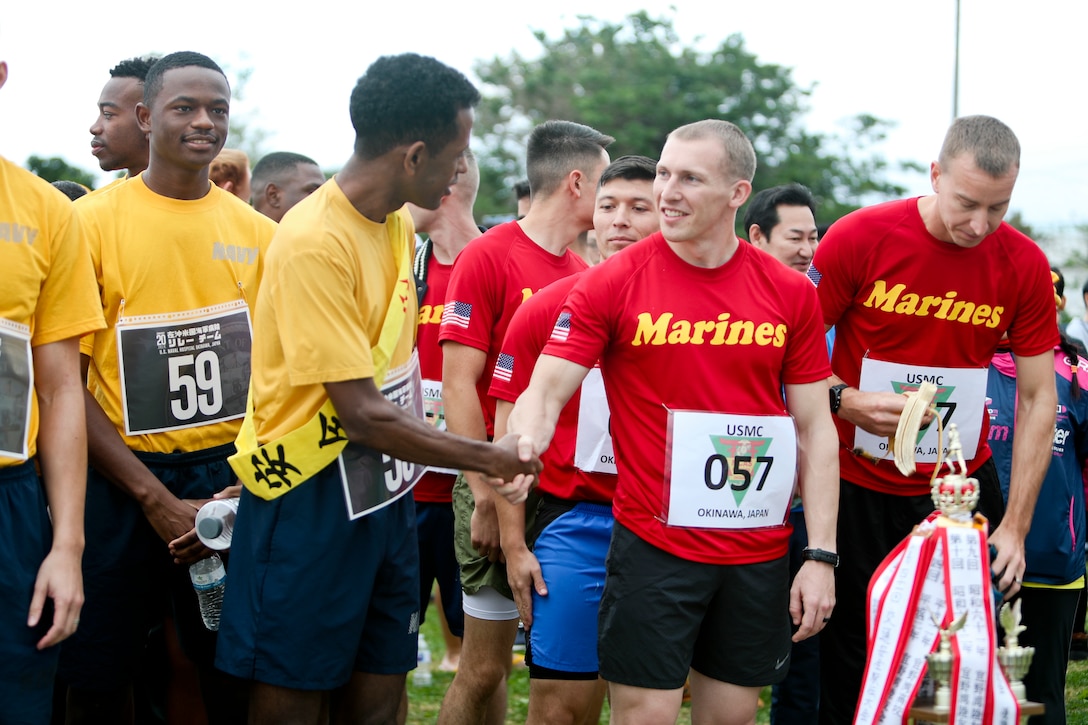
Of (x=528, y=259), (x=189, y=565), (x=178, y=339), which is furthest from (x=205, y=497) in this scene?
(x=528, y=259)

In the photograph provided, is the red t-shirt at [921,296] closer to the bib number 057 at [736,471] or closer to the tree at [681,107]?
the bib number 057 at [736,471]

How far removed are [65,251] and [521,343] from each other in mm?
1772

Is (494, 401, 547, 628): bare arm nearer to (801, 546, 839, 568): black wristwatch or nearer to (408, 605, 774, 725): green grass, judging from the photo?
(801, 546, 839, 568): black wristwatch

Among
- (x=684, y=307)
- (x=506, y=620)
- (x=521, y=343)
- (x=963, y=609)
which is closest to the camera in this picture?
(x=963, y=609)

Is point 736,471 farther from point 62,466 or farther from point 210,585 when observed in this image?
point 62,466

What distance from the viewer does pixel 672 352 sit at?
3.88 meters

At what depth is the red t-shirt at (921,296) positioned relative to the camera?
4.67 metres

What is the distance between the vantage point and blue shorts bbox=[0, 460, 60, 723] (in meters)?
3.13

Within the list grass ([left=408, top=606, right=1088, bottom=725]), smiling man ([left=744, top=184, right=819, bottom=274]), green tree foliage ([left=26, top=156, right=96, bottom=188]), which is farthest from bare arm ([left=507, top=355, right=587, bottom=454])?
green tree foliage ([left=26, top=156, right=96, bottom=188])

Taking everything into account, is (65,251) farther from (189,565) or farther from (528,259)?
(528,259)

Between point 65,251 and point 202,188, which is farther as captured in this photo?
point 202,188

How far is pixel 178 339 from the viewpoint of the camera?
168 inches

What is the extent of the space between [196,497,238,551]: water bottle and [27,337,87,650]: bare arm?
63cm

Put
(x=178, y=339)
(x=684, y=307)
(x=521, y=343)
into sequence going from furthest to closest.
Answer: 1. (x=521, y=343)
2. (x=178, y=339)
3. (x=684, y=307)
